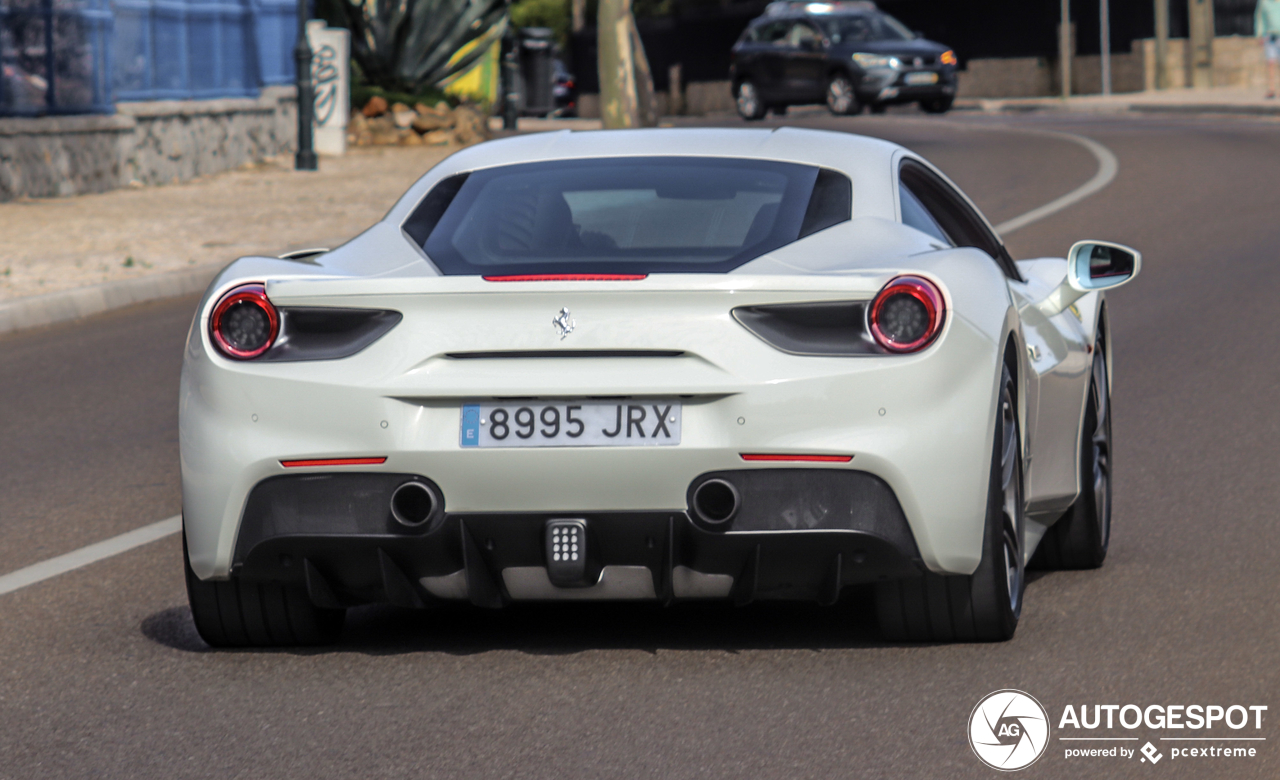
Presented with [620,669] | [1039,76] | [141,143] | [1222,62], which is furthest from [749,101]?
[620,669]

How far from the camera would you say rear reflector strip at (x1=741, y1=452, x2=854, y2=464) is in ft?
15.7

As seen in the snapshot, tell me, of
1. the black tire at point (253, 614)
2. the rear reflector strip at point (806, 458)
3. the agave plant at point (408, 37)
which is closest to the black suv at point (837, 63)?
the agave plant at point (408, 37)

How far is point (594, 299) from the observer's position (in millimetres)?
4816

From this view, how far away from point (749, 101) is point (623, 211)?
124 ft

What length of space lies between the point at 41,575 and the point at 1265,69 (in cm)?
4730

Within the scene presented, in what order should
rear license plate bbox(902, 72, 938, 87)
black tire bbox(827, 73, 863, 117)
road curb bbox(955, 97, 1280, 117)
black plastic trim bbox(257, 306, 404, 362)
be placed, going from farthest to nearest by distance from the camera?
black tire bbox(827, 73, 863, 117) → rear license plate bbox(902, 72, 938, 87) → road curb bbox(955, 97, 1280, 117) → black plastic trim bbox(257, 306, 404, 362)

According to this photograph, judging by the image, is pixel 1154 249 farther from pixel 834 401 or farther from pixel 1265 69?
pixel 1265 69

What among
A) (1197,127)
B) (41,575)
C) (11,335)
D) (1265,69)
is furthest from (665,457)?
(1265,69)

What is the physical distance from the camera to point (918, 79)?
39.7m

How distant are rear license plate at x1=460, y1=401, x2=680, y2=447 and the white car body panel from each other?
0.03 metres

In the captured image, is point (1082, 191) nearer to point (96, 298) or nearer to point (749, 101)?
point (96, 298)

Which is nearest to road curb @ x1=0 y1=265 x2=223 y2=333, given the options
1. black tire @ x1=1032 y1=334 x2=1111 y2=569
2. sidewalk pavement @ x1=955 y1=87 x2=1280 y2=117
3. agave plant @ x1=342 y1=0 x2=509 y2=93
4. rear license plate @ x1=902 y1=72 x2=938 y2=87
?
black tire @ x1=1032 y1=334 x2=1111 y2=569

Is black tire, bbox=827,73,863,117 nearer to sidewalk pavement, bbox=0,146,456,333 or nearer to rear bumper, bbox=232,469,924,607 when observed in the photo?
sidewalk pavement, bbox=0,146,456,333

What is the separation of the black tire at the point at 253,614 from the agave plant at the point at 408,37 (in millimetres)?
28558
